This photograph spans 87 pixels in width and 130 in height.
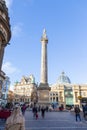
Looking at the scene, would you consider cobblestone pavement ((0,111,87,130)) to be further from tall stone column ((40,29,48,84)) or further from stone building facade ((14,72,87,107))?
stone building facade ((14,72,87,107))

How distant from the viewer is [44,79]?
40.0m

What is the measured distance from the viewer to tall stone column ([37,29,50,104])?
122ft

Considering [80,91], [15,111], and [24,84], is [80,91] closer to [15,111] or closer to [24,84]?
[24,84]

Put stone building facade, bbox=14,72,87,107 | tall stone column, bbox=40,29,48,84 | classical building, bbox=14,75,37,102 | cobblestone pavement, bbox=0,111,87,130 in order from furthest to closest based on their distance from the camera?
stone building facade, bbox=14,72,87,107
classical building, bbox=14,75,37,102
tall stone column, bbox=40,29,48,84
cobblestone pavement, bbox=0,111,87,130

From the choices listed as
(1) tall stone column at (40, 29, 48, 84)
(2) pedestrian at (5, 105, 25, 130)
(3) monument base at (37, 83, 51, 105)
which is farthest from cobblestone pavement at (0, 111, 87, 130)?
(1) tall stone column at (40, 29, 48, 84)

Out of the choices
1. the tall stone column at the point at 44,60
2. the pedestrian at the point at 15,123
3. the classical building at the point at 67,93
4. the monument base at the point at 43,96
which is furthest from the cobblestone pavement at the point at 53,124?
the classical building at the point at 67,93

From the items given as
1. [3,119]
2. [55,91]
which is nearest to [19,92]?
[55,91]

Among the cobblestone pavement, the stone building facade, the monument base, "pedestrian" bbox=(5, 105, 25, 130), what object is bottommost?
the cobblestone pavement

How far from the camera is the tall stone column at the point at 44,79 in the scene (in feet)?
122

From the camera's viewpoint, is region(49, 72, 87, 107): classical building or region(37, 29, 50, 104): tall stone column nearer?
region(37, 29, 50, 104): tall stone column

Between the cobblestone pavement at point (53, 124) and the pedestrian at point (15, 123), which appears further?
the cobblestone pavement at point (53, 124)

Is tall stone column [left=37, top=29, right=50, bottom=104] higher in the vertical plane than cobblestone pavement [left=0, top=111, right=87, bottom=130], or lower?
higher

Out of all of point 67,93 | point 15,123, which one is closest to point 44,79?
point 15,123

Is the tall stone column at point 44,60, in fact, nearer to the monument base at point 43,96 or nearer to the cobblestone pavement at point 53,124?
the monument base at point 43,96
